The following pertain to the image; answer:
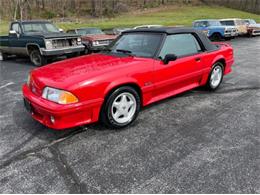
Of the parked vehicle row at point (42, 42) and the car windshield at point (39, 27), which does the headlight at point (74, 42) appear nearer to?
the parked vehicle row at point (42, 42)

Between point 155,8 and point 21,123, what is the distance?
4555 centimetres

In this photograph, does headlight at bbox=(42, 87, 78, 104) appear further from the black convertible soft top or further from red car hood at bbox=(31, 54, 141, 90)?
the black convertible soft top

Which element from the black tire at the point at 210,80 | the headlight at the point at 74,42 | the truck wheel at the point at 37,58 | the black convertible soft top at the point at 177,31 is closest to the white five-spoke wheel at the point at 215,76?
the black tire at the point at 210,80

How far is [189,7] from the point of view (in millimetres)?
47250

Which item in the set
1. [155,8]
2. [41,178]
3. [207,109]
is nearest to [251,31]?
[207,109]

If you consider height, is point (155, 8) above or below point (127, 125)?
above

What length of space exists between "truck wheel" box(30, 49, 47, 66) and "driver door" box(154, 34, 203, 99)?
218 inches

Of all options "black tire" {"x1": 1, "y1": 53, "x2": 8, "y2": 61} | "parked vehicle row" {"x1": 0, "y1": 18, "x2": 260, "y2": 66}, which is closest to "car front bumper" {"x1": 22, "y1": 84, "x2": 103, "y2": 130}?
"parked vehicle row" {"x1": 0, "y1": 18, "x2": 260, "y2": 66}

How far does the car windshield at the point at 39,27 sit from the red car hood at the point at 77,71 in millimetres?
5962

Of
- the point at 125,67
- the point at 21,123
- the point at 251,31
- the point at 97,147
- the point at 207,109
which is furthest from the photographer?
the point at 251,31

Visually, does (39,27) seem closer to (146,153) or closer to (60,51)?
(60,51)

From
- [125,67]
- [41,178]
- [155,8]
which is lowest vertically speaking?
[41,178]

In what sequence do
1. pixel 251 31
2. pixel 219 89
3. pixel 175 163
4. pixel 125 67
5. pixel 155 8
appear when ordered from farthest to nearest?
1. pixel 155 8
2. pixel 251 31
3. pixel 219 89
4. pixel 125 67
5. pixel 175 163

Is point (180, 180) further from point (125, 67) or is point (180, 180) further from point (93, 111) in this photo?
point (125, 67)
